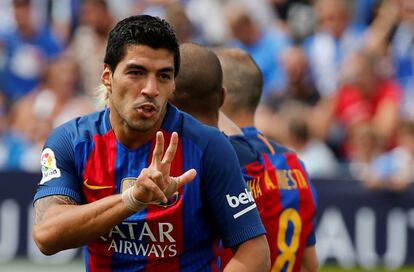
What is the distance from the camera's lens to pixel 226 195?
15.6 feet

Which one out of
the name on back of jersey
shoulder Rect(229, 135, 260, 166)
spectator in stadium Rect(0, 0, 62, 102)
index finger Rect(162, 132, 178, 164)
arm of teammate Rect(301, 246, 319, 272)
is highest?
spectator in stadium Rect(0, 0, 62, 102)

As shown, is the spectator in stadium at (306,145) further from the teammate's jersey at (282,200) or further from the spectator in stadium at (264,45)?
the teammate's jersey at (282,200)

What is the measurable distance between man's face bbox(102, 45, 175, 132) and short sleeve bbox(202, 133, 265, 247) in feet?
1.08

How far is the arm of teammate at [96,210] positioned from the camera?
4.33m

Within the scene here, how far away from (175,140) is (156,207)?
47cm

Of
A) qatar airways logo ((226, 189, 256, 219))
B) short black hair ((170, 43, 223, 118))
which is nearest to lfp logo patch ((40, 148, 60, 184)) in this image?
qatar airways logo ((226, 189, 256, 219))

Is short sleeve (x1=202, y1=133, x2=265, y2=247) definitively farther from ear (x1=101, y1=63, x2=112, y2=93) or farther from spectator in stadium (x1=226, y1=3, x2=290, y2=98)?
spectator in stadium (x1=226, y1=3, x2=290, y2=98)

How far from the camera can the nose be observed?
450 cm

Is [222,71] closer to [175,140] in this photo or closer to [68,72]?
[175,140]

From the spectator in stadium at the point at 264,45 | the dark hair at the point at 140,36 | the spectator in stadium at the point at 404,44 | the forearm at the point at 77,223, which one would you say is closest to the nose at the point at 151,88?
the dark hair at the point at 140,36

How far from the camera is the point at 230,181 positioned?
188 inches

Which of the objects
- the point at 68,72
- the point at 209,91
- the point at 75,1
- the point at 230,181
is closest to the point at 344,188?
the point at 68,72

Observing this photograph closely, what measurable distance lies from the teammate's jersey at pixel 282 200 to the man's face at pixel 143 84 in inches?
45.3

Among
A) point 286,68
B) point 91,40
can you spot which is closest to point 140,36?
point 286,68
